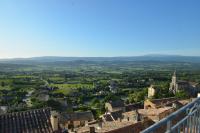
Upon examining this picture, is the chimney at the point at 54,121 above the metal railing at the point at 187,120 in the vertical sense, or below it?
below

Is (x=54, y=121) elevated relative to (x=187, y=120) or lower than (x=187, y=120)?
lower

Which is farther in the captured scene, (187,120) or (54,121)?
(54,121)

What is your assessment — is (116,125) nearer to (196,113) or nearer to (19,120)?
(19,120)

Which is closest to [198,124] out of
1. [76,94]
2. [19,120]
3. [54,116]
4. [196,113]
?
[196,113]

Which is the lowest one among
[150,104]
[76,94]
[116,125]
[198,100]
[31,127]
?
[76,94]

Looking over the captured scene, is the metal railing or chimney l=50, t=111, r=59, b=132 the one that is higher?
the metal railing

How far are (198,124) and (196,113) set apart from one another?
0.50 feet

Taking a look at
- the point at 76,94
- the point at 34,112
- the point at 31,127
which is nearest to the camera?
the point at 31,127

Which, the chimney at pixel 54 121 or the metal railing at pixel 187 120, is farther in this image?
the chimney at pixel 54 121

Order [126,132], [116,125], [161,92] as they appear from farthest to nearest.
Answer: [161,92], [116,125], [126,132]

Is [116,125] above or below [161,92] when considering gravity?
above

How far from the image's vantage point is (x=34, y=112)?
1200 cm

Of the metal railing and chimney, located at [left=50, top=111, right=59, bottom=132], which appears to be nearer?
the metal railing

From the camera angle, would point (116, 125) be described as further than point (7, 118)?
Yes
